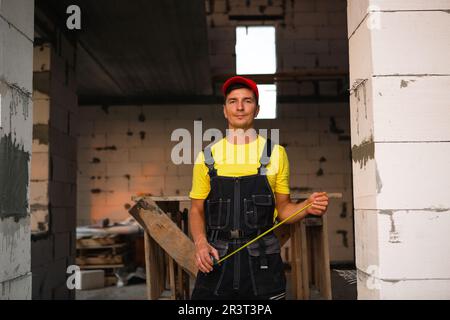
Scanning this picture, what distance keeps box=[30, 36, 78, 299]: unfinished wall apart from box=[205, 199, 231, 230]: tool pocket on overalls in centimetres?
277

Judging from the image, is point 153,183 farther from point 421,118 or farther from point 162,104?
point 421,118

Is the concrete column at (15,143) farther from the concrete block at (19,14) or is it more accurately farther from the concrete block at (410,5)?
the concrete block at (410,5)

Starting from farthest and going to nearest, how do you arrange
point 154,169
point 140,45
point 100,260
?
point 154,169, point 100,260, point 140,45

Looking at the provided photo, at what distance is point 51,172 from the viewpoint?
471 cm

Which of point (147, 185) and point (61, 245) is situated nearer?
point (61, 245)

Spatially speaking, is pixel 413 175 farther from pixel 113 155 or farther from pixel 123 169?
pixel 113 155

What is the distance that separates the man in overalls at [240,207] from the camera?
2131 millimetres

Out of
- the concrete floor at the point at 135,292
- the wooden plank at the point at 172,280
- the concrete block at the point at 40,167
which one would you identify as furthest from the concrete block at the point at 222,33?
the wooden plank at the point at 172,280

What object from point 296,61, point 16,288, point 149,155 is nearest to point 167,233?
point 16,288

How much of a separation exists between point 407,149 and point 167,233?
2.66m

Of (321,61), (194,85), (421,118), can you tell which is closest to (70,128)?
(194,85)

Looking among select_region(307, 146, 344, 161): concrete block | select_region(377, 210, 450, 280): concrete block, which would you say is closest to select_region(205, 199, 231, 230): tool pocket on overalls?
select_region(377, 210, 450, 280): concrete block

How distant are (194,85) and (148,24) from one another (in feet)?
10.0

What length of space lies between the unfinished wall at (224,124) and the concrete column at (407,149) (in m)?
7.12
